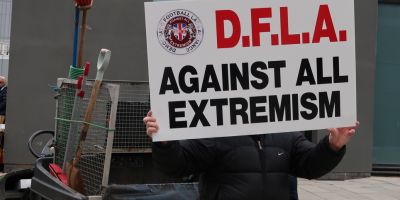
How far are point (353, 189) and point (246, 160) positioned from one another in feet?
22.8

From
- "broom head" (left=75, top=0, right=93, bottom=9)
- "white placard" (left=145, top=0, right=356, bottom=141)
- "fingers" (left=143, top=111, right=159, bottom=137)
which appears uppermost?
"broom head" (left=75, top=0, right=93, bottom=9)

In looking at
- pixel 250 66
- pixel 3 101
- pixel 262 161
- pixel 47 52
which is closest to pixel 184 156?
pixel 262 161

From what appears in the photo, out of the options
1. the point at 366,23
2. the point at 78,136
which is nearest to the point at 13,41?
the point at 78,136

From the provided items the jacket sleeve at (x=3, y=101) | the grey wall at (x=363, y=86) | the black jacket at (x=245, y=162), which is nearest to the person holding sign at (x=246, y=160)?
the black jacket at (x=245, y=162)

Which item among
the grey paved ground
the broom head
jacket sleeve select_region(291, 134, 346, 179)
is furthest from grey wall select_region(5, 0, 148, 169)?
jacket sleeve select_region(291, 134, 346, 179)

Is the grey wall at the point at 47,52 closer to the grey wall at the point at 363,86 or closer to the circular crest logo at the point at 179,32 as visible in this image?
the grey wall at the point at 363,86

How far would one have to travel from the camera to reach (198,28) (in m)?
2.75

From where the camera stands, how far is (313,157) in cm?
273

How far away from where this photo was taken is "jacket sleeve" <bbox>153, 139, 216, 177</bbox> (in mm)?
2588

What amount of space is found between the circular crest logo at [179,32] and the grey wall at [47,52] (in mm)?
6677

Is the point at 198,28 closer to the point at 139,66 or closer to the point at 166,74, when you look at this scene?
the point at 166,74

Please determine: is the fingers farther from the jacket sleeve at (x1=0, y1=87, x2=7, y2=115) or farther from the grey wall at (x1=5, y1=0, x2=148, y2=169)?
the jacket sleeve at (x1=0, y1=87, x2=7, y2=115)

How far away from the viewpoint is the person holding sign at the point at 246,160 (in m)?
2.62

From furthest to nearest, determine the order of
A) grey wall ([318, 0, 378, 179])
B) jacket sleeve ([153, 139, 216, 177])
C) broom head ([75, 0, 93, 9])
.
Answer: grey wall ([318, 0, 378, 179]), broom head ([75, 0, 93, 9]), jacket sleeve ([153, 139, 216, 177])
